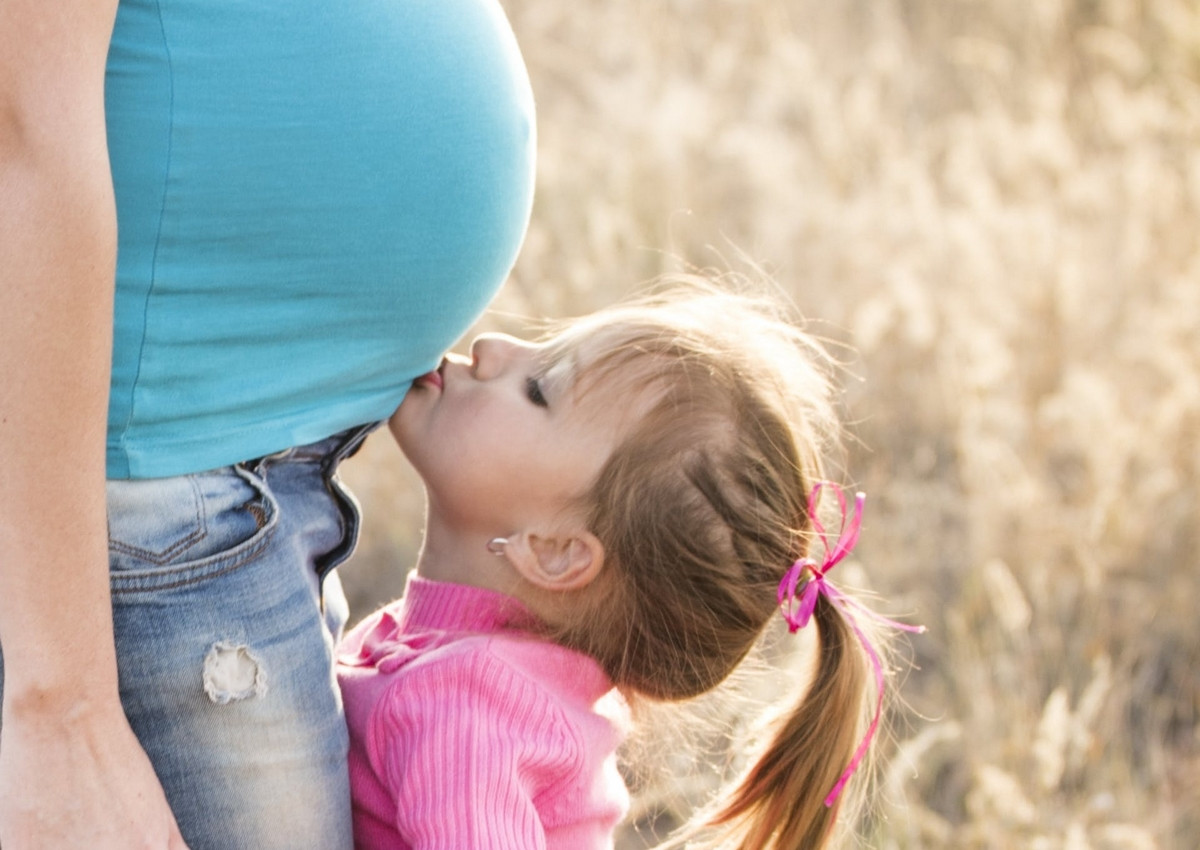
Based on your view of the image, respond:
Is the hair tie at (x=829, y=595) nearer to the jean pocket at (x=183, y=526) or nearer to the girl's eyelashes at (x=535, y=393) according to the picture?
the girl's eyelashes at (x=535, y=393)

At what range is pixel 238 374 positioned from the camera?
1396 millimetres

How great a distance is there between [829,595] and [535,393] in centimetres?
47

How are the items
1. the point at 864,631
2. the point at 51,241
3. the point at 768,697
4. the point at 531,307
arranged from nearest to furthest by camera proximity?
the point at 51,241, the point at 864,631, the point at 768,697, the point at 531,307

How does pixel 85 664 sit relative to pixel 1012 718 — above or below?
above

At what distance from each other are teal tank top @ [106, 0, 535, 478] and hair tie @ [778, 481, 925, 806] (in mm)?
558

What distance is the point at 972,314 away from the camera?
4.22 meters

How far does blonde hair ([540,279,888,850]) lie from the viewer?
1721 mm

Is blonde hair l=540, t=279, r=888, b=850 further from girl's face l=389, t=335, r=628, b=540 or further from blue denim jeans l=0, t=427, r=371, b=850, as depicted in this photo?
blue denim jeans l=0, t=427, r=371, b=850

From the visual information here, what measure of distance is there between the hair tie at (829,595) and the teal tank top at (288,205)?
22.0 inches

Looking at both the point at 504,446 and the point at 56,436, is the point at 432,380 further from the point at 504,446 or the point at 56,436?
the point at 56,436

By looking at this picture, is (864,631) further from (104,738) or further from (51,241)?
(51,241)

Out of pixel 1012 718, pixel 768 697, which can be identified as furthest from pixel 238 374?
pixel 1012 718

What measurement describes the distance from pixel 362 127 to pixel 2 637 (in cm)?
62

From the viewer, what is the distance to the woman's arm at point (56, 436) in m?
1.12
